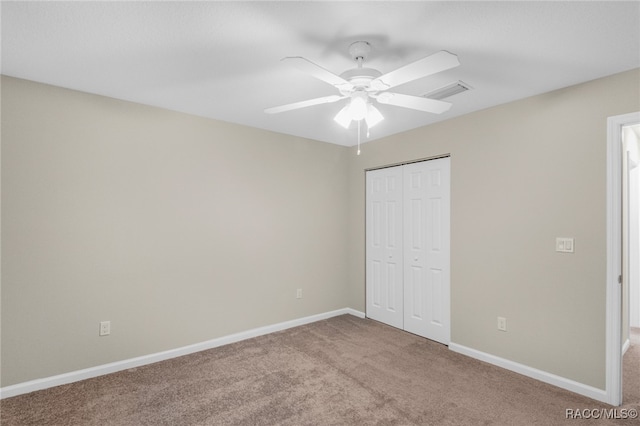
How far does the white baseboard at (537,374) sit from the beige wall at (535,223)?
0.05 metres

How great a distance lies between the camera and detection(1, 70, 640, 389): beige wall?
248 cm

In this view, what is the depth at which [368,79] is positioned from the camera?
→ 194 cm

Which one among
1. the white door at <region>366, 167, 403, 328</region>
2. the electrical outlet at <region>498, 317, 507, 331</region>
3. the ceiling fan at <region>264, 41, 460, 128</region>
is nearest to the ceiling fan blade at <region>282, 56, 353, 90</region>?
the ceiling fan at <region>264, 41, 460, 128</region>

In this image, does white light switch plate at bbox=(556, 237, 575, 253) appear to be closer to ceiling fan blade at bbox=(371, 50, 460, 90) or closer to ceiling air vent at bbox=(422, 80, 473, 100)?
ceiling air vent at bbox=(422, 80, 473, 100)

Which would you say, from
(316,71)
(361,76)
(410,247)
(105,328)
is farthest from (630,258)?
(105,328)

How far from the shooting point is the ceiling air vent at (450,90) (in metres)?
2.52

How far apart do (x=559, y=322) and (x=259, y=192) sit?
3161mm

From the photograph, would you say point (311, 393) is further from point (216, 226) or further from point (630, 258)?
point (630, 258)

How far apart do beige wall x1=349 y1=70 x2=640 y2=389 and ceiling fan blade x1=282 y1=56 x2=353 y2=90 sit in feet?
6.16

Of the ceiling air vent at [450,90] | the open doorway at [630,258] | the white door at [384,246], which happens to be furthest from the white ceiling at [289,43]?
the white door at [384,246]

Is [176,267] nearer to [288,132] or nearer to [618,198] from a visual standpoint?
[288,132]

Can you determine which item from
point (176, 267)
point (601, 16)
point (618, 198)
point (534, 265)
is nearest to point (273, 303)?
point (176, 267)

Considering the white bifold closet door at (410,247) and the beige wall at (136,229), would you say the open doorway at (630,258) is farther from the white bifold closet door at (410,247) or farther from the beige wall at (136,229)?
the beige wall at (136,229)

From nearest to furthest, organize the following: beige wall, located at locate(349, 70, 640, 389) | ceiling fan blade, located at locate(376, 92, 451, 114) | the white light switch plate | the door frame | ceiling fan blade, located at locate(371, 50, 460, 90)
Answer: ceiling fan blade, located at locate(371, 50, 460, 90) < ceiling fan blade, located at locate(376, 92, 451, 114) < the door frame < beige wall, located at locate(349, 70, 640, 389) < the white light switch plate
